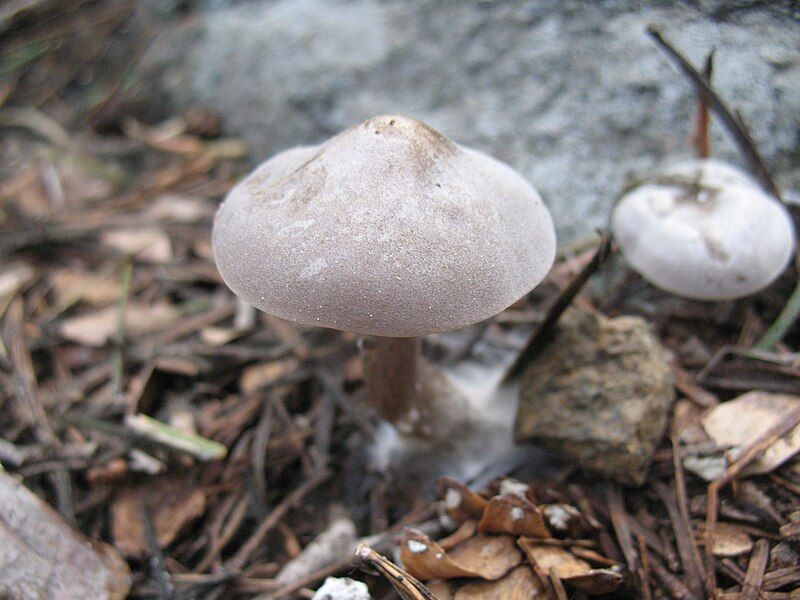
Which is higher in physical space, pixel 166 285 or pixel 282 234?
pixel 282 234

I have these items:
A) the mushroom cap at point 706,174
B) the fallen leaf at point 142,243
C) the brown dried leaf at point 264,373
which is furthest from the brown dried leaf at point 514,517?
the fallen leaf at point 142,243

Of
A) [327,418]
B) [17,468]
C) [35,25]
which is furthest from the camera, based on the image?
[35,25]

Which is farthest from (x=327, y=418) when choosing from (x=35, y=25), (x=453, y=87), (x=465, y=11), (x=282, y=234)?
(x=35, y=25)

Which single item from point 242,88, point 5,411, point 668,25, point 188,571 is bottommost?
point 188,571

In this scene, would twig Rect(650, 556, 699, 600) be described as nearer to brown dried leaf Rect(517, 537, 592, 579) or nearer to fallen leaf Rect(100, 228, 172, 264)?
brown dried leaf Rect(517, 537, 592, 579)

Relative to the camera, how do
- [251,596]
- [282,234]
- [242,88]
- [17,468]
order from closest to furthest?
[282,234] → [251,596] → [17,468] → [242,88]

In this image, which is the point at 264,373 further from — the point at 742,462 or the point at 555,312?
the point at 742,462

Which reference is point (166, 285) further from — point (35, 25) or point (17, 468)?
point (35, 25)
